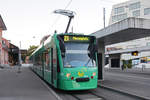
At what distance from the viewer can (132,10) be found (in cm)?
6562

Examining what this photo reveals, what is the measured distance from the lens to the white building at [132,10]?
202 ft

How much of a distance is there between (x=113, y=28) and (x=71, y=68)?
19.5 feet

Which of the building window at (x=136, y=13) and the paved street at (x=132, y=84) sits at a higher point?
the building window at (x=136, y=13)

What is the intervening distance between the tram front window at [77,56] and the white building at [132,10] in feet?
182

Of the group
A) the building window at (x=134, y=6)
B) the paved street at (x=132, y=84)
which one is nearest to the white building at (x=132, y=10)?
the building window at (x=134, y=6)

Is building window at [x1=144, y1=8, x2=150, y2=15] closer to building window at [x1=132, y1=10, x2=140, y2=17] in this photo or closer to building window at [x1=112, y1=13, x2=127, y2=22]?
building window at [x1=132, y1=10, x2=140, y2=17]

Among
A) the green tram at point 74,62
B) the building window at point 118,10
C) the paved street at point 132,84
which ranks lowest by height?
the paved street at point 132,84

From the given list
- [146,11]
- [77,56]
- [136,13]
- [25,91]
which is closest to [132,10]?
[136,13]

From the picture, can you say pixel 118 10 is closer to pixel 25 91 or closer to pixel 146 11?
pixel 146 11

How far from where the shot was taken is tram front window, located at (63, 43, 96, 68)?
9.47 meters

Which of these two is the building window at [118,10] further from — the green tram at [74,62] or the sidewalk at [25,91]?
the green tram at [74,62]

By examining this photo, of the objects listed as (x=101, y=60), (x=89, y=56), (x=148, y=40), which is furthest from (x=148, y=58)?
(x=89, y=56)

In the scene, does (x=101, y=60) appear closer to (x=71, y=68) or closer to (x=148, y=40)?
(x=71, y=68)

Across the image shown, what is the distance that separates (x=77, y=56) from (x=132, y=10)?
200ft
